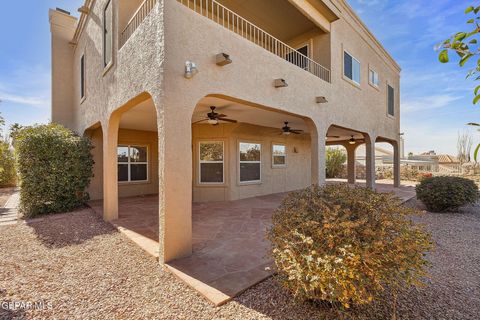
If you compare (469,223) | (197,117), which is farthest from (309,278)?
(469,223)

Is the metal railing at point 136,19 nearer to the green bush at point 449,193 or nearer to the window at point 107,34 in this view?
the window at point 107,34

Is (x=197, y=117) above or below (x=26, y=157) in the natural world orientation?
above

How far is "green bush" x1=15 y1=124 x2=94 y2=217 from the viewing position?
8.06 meters

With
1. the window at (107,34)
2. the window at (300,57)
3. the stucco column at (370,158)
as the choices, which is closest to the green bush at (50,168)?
the window at (107,34)

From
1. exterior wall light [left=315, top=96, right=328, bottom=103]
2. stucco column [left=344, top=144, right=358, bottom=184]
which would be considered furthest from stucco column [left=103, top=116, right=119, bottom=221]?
stucco column [left=344, top=144, right=358, bottom=184]

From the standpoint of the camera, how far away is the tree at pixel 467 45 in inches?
54.9

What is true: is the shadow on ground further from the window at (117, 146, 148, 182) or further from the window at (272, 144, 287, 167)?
the window at (272, 144, 287, 167)

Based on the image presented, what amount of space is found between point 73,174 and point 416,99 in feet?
116

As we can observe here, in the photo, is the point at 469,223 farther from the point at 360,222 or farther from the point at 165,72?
the point at 165,72

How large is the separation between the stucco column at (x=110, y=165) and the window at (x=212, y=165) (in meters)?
4.00

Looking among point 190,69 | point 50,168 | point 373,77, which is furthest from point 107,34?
point 373,77

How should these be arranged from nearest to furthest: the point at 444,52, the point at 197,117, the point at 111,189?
the point at 444,52 → the point at 111,189 → the point at 197,117

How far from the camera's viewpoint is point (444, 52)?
4.78 ft

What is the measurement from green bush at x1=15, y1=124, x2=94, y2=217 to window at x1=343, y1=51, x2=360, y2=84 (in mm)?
11508
